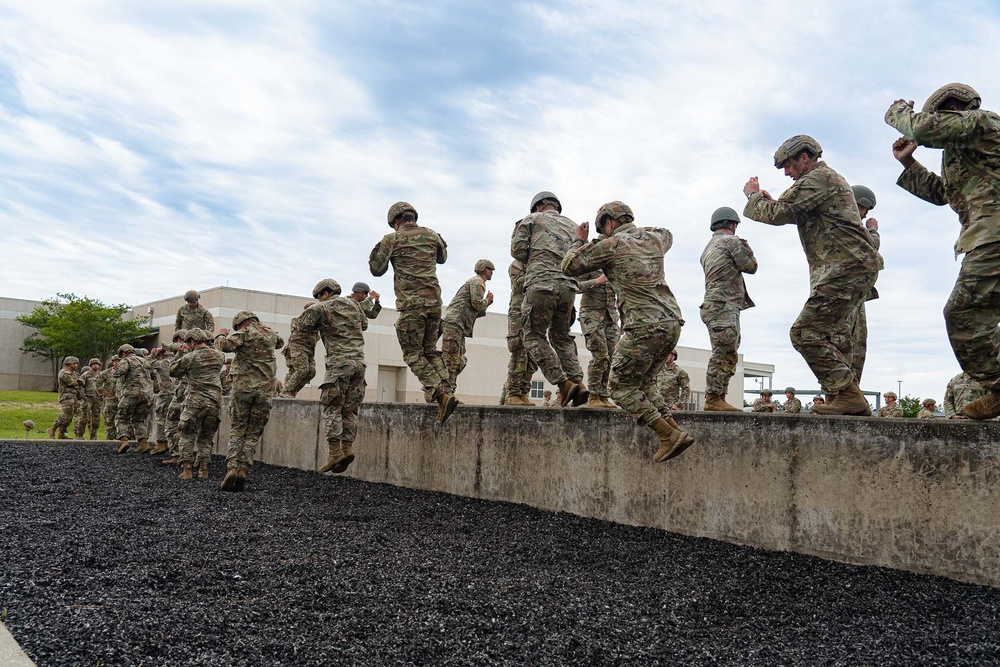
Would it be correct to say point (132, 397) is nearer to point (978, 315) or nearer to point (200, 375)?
point (200, 375)

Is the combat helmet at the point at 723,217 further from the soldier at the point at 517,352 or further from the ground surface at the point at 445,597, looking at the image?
the ground surface at the point at 445,597

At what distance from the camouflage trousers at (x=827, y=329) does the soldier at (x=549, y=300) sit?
2.43m

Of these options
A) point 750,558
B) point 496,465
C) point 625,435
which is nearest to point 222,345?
point 496,465

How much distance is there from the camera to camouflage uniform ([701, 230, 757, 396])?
730 cm

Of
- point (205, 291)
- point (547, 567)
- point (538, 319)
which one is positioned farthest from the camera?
point (205, 291)

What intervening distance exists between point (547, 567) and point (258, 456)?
9.07 m

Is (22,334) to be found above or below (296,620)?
above

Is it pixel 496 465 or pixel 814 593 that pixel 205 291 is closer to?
pixel 496 465

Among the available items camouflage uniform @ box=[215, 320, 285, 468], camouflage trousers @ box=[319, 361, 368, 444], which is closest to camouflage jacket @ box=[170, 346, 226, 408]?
camouflage uniform @ box=[215, 320, 285, 468]

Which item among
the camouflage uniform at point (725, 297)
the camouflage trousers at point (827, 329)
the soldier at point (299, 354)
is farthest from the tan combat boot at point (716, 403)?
the soldier at point (299, 354)

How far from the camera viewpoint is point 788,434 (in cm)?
A: 506

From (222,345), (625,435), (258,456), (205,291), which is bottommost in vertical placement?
(258,456)

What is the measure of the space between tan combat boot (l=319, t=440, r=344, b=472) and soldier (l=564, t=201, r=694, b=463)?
3847mm

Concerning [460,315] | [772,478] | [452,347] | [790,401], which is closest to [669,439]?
[772,478]
